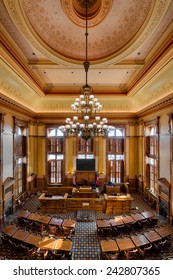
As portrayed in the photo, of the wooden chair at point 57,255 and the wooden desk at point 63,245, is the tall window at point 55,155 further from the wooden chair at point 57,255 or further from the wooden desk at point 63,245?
the wooden chair at point 57,255

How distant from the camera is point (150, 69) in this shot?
7.07 meters

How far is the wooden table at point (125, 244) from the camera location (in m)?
5.39

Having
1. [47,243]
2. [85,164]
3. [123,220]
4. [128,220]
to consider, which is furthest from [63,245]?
[85,164]

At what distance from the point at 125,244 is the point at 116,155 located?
7698 millimetres

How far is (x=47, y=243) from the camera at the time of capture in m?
5.59

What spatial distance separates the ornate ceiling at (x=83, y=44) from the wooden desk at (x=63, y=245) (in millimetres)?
6322

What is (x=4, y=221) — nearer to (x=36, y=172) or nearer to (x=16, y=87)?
(x=36, y=172)

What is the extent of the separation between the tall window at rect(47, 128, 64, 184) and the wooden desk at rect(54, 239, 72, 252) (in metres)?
7.22

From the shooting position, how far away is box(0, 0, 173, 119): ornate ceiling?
4.92m

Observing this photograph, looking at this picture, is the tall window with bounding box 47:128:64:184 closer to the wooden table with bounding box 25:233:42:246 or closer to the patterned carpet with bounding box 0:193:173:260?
the patterned carpet with bounding box 0:193:173:260

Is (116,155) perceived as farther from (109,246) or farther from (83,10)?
(83,10)

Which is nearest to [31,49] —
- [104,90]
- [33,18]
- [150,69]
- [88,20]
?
[33,18]

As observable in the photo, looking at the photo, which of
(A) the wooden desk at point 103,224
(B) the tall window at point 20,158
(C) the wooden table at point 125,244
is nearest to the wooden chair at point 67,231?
(A) the wooden desk at point 103,224

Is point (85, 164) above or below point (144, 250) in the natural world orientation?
above
